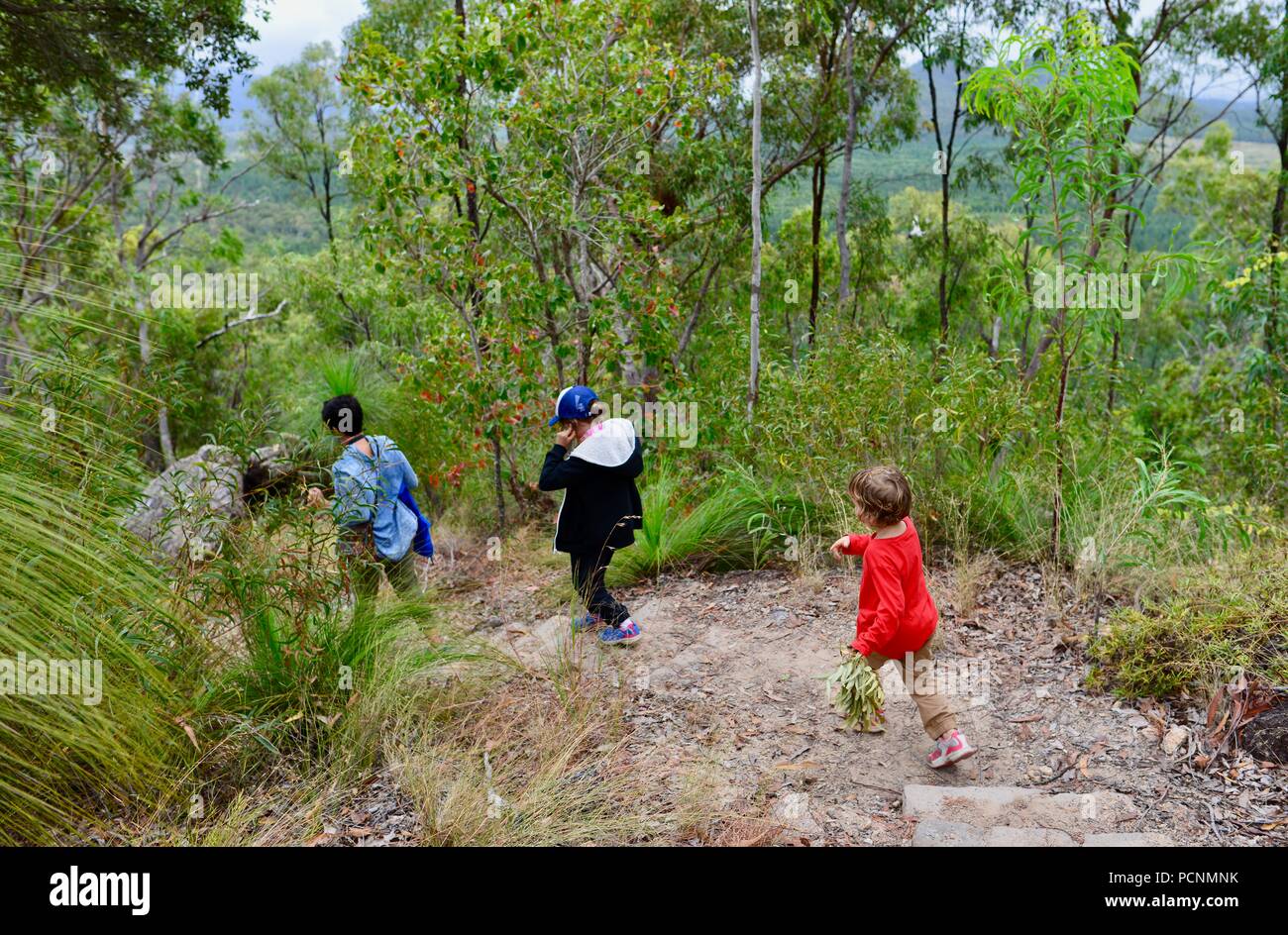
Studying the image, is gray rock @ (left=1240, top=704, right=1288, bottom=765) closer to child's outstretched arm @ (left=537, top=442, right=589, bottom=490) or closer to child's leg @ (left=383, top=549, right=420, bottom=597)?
child's outstretched arm @ (left=537, top=442, right=589, bottom=490)

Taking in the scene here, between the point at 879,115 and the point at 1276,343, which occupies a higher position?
the point at 879,115

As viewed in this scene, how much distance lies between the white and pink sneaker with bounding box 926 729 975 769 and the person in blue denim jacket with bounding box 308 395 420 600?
2.38 m

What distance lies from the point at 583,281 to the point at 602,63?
60.6 inches

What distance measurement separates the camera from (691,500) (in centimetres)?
645

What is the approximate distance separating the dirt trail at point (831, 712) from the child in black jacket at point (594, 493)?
199mm

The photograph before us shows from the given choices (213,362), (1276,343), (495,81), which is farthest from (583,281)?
(213,362)

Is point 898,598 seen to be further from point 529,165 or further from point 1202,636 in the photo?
point 529,165

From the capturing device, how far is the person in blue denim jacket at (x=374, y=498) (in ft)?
13.0

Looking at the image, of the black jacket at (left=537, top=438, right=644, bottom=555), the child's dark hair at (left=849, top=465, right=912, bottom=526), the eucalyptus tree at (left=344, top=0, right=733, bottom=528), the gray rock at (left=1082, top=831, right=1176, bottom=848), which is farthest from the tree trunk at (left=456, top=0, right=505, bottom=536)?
the gray rock at (left=1082, top=831, right=1176, bottom=848)

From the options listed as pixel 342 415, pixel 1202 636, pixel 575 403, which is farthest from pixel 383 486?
pixel 1202 636

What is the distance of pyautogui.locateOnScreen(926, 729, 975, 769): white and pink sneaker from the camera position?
11.3 ft

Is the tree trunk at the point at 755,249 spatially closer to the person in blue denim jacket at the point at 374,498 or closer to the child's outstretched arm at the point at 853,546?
the person in blue denim jacket at the point at 374,498

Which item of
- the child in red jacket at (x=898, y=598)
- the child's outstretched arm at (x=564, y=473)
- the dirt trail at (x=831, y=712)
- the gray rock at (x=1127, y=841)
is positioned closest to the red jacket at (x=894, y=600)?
the child in red jacket at (x=898, y=598)
